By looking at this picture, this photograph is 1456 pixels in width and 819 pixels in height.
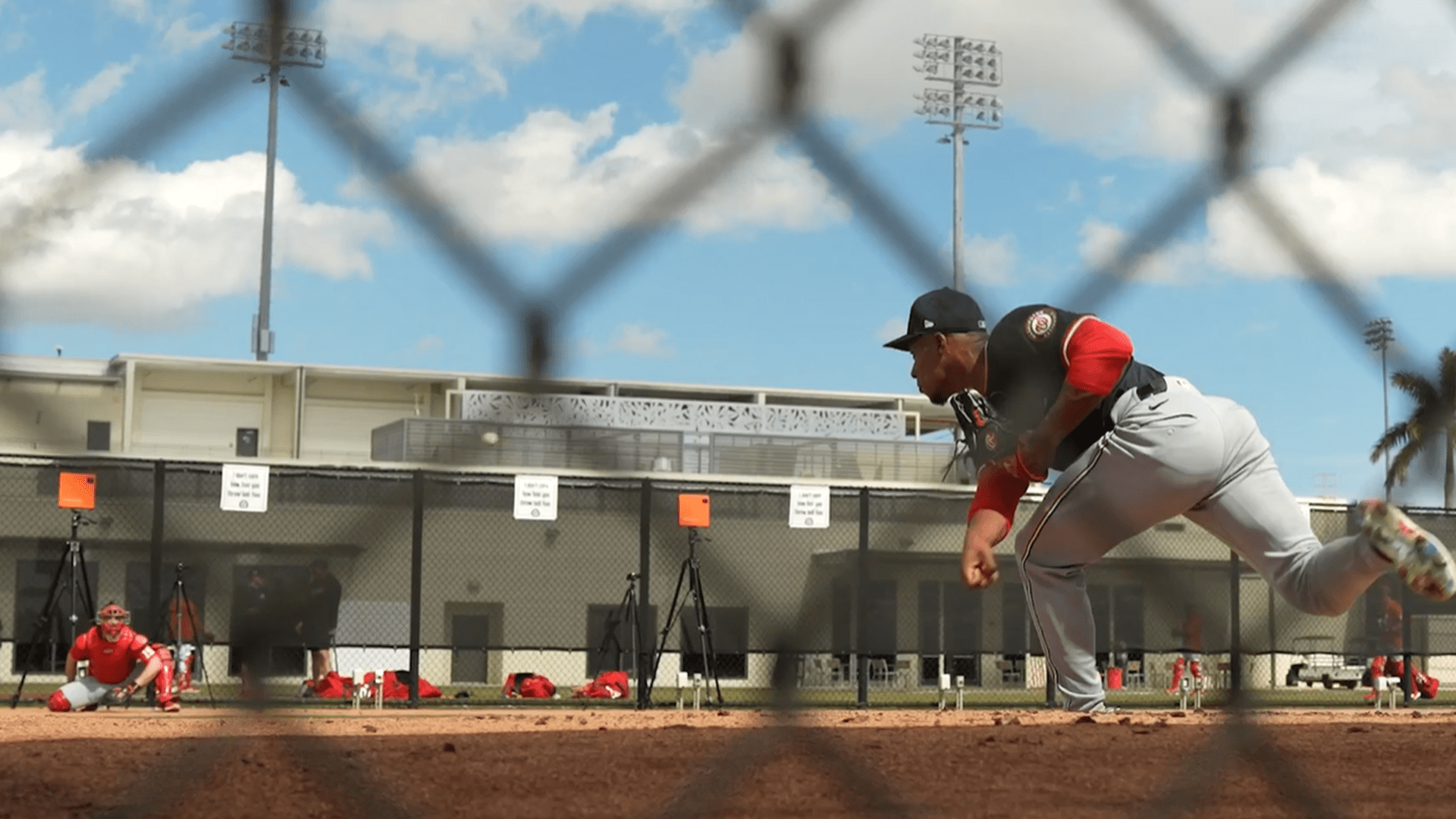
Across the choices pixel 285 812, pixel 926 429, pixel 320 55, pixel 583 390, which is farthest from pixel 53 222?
pixel 926 429

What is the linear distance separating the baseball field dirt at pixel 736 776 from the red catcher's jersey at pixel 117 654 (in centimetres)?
485

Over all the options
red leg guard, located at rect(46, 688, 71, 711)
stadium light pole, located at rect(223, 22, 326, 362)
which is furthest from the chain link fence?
stadium light pole, located at rect(223, 22, 326, 362)

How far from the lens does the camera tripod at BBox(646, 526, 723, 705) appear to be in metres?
10.4

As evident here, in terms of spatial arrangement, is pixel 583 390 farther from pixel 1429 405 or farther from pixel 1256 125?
pixel 1429 405

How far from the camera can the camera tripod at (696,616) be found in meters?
10.4

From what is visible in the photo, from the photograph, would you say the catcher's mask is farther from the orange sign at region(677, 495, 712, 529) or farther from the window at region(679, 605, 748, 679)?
the window at region(679, 605, 748, 679)

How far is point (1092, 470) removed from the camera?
3.59 metres

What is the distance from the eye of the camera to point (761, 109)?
1446mm

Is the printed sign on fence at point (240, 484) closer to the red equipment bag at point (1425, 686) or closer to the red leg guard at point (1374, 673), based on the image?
the red leg guard at point (1374, 673)

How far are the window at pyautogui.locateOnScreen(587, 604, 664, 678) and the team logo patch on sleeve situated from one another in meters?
7.94

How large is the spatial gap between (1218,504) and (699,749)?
1.34 meters

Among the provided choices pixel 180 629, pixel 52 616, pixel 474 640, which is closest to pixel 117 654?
pixel 180 629

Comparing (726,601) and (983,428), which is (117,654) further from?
(983,428)

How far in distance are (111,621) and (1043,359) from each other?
705 cm
